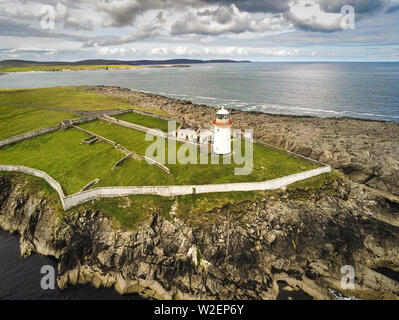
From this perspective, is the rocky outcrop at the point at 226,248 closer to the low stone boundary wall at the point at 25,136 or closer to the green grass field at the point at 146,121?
the low stone boundary wall at the point at 25,136

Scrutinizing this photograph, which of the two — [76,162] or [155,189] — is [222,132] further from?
[76,162]

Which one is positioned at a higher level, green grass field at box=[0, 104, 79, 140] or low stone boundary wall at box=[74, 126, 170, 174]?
green grass field at box=[0, 104, 79, 140]

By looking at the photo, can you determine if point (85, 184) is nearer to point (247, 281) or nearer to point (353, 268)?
point (247, 281)

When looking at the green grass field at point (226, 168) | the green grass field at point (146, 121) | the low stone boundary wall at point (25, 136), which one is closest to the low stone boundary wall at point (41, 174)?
the low stone boundary wall at point (25, 136)

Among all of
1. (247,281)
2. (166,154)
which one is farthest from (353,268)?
(166,154)

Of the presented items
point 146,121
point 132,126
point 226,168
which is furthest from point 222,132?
point 146,121

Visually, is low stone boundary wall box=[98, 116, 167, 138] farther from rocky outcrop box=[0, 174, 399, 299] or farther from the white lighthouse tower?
rocky outcrop box=[0, 174, 399, 299]

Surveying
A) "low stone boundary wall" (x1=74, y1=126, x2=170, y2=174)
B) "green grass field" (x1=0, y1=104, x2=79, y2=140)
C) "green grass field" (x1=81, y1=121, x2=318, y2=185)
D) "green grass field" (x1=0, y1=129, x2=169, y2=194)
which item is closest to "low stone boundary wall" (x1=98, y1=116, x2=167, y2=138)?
"green grass field" (x1=81, y1=121, x2=318, y2=185)
